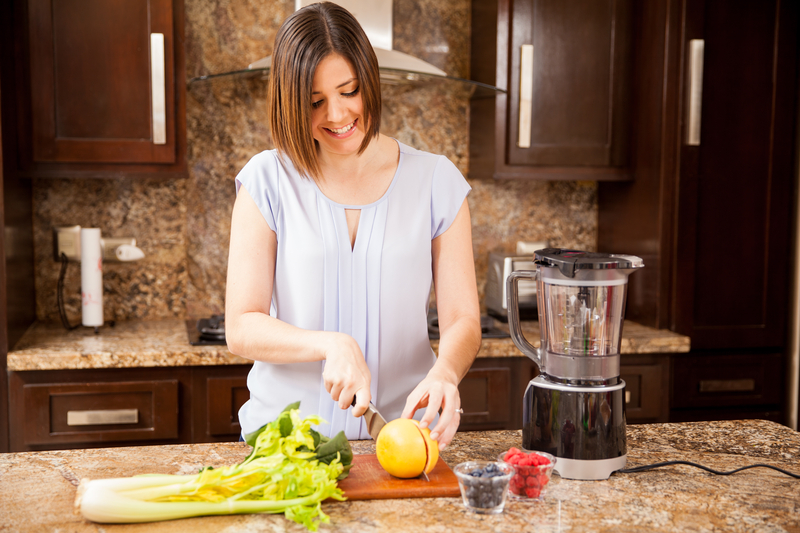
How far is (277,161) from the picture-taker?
4.65 ft

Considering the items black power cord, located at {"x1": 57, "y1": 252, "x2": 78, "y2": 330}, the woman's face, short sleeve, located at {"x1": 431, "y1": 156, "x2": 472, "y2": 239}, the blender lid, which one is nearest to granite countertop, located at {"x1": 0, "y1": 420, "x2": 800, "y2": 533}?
the blender lid

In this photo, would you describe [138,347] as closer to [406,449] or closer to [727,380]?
[406,449]

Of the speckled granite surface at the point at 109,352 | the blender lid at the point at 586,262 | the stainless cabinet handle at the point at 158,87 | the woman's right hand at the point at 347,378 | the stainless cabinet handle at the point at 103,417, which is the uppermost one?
the stainless cabinet handle at the point at 158,87

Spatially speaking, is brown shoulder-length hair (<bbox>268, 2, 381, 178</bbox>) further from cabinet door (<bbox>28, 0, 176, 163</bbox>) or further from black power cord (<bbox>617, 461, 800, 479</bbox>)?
cabinet door (<bbox>28, 0, 176, 163</bbox>)

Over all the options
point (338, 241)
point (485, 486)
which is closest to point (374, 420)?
point (485, 486)

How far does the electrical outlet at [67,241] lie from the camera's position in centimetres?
253

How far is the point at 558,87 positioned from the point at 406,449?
1835mm

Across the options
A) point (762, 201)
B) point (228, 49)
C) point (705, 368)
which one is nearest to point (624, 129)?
point (762, 201)

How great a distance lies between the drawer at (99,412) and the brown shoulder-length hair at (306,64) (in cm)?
112

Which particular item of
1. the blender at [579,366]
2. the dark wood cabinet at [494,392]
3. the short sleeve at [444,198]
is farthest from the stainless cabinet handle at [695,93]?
the blender at [579,366]

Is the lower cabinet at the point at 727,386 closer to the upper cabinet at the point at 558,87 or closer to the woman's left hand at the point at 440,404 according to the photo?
the upper cabinet at the point at 558,87

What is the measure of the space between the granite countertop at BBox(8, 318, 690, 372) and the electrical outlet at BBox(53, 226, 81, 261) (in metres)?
0.26

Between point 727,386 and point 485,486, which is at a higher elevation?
point 485,486

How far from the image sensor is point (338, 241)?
1406 millimetres
